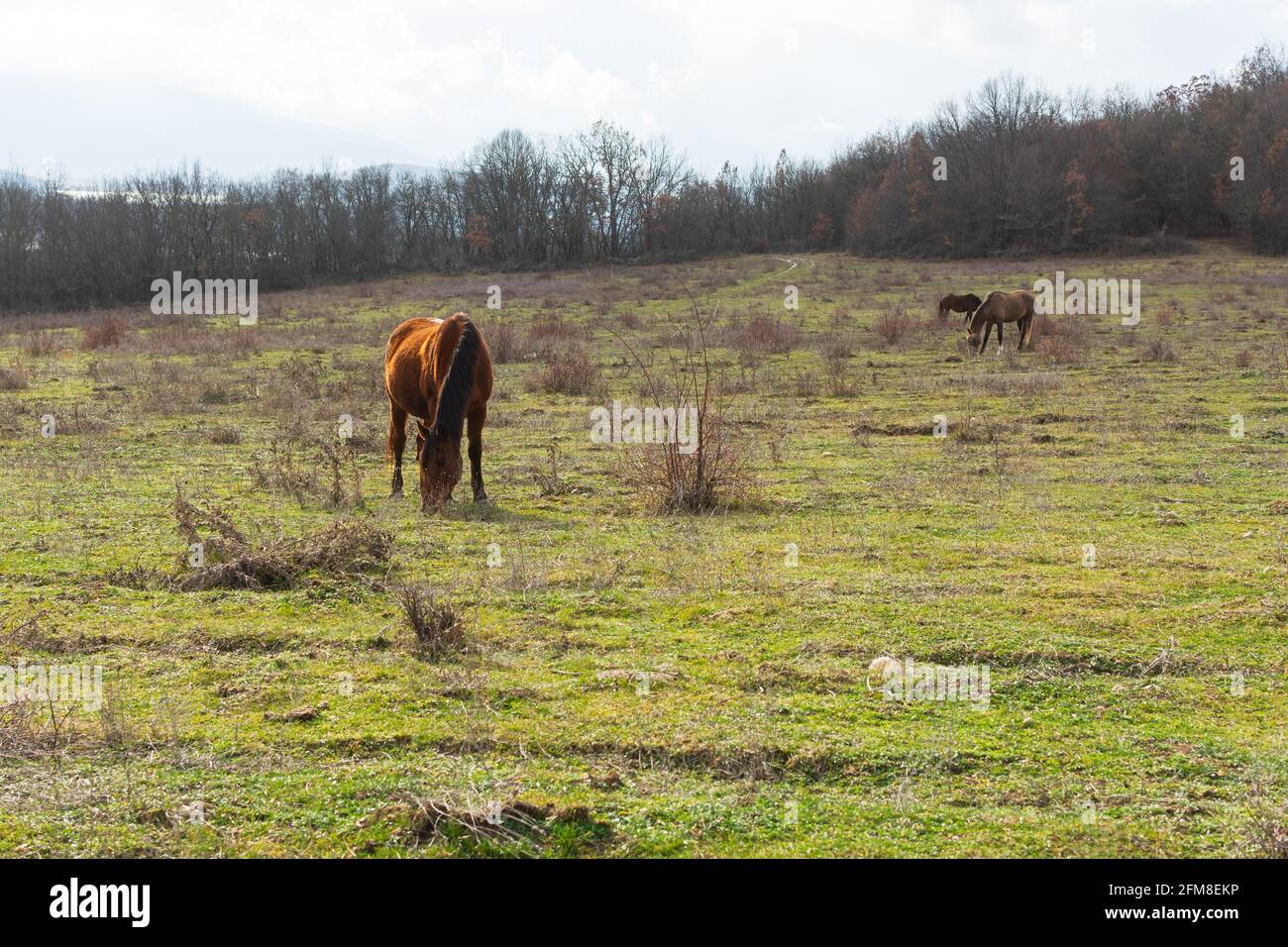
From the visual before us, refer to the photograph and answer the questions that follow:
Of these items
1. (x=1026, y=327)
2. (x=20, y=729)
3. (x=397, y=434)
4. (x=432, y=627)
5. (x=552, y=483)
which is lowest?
(x=20, y=729)

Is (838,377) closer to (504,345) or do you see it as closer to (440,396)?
(504,345)

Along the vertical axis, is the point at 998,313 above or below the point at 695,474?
above

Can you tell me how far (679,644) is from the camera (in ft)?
20.8

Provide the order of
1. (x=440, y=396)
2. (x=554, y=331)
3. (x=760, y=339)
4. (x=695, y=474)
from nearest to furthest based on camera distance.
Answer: (x=440, y=396)
(x=695, y=474)
(x=760, y=339)
(x=554, y=331)

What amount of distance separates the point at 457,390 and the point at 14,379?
15.1 m

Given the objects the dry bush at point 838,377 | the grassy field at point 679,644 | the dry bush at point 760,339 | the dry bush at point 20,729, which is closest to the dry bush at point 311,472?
the grassy field at point 679,644

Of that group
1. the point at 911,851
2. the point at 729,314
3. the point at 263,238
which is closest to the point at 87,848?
the point at 911,851

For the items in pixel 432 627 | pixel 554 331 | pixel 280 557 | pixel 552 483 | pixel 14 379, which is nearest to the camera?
pixel 432 627

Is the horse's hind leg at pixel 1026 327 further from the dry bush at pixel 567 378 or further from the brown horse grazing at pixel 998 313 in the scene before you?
the dry bush at pixel 567 378

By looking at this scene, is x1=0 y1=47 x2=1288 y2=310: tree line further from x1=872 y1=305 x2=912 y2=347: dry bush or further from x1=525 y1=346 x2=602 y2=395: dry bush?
x1=525 y1=346 x2=602 y2=395: dry bush

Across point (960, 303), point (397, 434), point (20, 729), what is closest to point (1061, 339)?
point (960, 303)

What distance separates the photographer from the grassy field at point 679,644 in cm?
404
